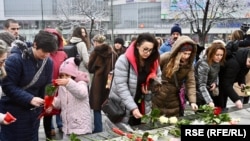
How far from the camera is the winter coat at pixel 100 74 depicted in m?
4.54

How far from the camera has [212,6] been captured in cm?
2555

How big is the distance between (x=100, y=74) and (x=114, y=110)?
1545mm

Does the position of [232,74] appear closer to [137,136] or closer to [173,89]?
[173,89]

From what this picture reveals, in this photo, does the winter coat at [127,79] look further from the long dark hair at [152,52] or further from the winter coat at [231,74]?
the winter coat at [231,74]

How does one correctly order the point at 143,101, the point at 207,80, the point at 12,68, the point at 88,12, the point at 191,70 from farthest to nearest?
the point at 88,12
the point at 207,80
the point at 191,70
the point at 143,101
the point at 12,68

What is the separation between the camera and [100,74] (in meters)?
4.54

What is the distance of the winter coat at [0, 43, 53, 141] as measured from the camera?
9.11 feet

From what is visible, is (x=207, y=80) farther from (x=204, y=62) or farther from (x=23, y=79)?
(x=23, y=79)

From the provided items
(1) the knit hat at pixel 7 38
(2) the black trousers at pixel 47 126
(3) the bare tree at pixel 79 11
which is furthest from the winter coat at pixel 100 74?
(3) the bare tree at pixel 79 11

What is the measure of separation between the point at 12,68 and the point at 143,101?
43.1 inches

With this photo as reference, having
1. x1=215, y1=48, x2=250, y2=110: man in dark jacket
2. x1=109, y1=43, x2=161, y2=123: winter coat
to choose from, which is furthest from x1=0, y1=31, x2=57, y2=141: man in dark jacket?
x1=215, y1=48, x2=250, y2=110: man in dark jacket

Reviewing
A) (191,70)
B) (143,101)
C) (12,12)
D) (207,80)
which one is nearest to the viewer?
(143,101)

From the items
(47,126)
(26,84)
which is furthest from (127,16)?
(26,84)

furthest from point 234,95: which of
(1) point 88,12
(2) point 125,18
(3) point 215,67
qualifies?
(2) point 125,18
